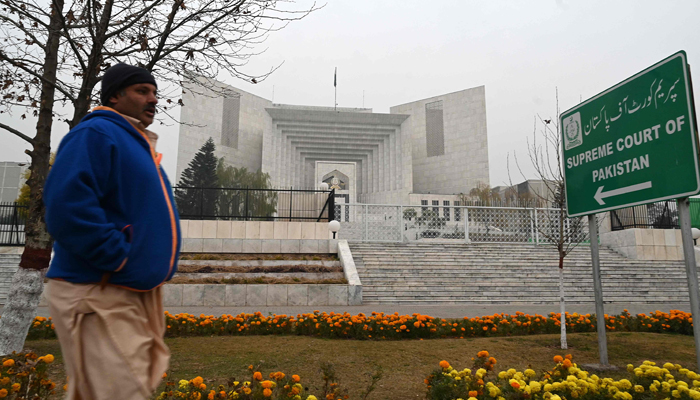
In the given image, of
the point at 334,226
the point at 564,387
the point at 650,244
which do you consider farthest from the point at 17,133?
the point at 650,244

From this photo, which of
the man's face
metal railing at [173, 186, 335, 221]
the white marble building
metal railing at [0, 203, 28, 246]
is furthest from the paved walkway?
the white marble building

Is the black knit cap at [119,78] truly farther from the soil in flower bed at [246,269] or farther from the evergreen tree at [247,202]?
the evergreen tree at [247,202]

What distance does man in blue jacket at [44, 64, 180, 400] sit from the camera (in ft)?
4.46

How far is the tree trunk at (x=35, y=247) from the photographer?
404 centimetres

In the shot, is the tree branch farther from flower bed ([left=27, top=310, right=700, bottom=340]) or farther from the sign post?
the sign post

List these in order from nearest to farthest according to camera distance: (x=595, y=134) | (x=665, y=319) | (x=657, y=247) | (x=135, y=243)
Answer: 1. (x=135, y=243)
2. (x=595, y=134)
3. (x=665, y=319)
4. (x=657, y=247)

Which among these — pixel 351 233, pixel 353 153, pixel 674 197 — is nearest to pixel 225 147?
pixel 353 153

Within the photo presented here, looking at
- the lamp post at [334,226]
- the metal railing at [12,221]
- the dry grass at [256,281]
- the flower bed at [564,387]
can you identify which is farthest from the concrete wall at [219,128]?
the flower bed at [564,387]

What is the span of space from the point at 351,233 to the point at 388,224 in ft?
4.76

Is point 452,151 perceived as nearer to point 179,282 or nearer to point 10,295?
point 179,282

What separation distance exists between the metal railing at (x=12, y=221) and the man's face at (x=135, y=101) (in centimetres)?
1690

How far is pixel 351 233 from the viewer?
16.2 m

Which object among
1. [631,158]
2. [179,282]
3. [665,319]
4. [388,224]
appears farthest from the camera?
[388,224]

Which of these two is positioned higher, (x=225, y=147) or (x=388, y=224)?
(x=225, y=147)
